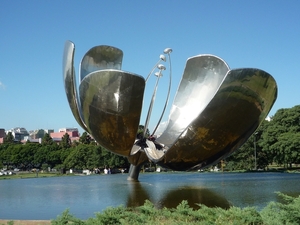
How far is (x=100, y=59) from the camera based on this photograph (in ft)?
53.7

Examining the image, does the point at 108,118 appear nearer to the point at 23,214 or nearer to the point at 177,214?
the point at 23,214

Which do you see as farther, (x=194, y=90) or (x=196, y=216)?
(x=194, y=90)

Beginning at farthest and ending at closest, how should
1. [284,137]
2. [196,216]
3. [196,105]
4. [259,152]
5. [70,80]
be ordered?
[259,152] → [284,137] → [196,105] → [70,80] → [196,216]

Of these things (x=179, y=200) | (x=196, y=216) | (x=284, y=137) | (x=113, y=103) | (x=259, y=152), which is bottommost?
(x=179, y=200)

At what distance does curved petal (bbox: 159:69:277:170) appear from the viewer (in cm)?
1089

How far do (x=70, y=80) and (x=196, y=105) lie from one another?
16.4 feet

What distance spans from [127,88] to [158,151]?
575cm

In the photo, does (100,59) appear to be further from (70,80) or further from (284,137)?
(284,137)

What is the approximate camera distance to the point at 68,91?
14.2 m

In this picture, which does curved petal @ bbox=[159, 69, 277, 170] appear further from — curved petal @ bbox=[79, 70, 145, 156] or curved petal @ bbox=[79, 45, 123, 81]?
curved petal @ bbox=[79, 45, 123, 81]

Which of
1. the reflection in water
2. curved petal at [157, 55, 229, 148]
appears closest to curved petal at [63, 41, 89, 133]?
the reflection in water

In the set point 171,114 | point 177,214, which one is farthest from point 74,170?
point 177,214

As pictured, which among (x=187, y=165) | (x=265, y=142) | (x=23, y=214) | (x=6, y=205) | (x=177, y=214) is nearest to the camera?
(x=177, y=214)

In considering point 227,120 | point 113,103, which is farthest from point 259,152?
point 113,103
